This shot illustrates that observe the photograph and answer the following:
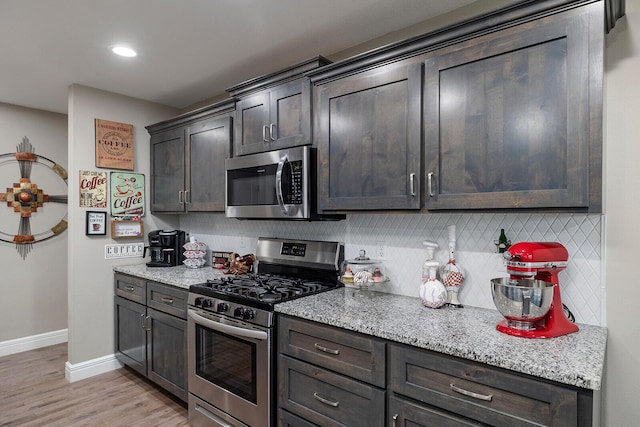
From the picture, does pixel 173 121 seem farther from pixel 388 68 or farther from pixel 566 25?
pixel 566 25

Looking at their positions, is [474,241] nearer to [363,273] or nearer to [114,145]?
[363,273]

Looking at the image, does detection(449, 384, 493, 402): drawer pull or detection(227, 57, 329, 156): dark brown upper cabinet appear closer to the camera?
detection(449, 384, 493, 402): drawer pull

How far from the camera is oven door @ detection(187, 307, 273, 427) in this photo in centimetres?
199

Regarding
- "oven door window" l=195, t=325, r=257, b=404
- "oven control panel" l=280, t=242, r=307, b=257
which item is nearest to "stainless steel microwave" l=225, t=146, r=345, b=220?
"oven control panel" l=280, t=242, r=307, b=257

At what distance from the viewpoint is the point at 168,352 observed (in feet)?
9.04

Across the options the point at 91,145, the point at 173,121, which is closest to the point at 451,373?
the point at 173,121

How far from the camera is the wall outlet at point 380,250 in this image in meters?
2.32

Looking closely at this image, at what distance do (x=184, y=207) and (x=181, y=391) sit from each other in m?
1.48

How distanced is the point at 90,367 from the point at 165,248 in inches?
47.3

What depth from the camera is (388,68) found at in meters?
1.90

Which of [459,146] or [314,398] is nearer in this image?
[459,146]

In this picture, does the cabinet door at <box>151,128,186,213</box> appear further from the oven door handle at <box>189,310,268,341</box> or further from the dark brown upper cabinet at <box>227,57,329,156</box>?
the oven door handle at <box>189,310,268,341</box>

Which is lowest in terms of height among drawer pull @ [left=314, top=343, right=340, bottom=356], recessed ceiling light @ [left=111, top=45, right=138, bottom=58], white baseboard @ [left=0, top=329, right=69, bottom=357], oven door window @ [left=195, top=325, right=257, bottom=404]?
white baseboard @ [left=0, top=329, right=69, bottom=357]

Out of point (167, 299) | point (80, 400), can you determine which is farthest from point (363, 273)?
point (80, 400)
